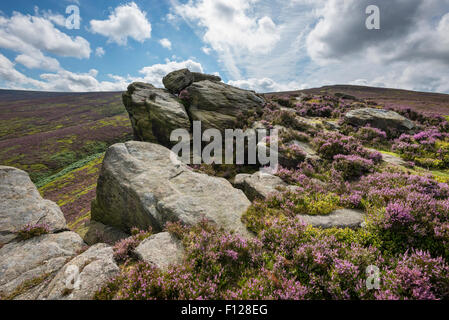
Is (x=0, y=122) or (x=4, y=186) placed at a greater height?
(x=0, y=122)

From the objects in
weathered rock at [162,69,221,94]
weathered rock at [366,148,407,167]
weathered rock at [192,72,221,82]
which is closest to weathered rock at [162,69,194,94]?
weathered rock at [162,69,221,94]

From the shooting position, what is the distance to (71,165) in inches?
1822

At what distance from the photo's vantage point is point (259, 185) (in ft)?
32.0

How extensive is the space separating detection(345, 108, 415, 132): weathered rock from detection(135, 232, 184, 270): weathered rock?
1941 centimetres

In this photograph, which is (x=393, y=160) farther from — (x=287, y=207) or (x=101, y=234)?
(x=101, y=234)

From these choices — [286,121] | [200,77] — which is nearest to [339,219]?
[286,121]

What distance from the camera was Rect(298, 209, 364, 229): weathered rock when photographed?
6660 millimetres

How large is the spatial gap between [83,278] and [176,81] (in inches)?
854

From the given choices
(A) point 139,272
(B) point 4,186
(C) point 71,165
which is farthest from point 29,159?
(A) point 139,272

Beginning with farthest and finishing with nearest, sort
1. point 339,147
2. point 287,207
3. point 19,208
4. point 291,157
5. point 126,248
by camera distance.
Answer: point 339,147 → point 291,157 → point 19,208 → point 287,207 → point 126,248

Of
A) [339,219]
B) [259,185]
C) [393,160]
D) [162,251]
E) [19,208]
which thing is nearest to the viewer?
[162,251]

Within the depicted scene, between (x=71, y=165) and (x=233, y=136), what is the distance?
168 ft
